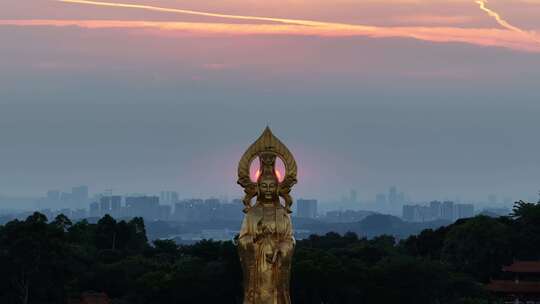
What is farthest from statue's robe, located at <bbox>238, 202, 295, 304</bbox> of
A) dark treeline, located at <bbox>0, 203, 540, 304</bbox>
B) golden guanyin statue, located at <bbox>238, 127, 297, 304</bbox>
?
dark treeline, located at <bbox>0, 203, 540, 304</bbox>

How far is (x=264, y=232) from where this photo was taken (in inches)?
1095

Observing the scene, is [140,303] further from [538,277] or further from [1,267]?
[538,277]

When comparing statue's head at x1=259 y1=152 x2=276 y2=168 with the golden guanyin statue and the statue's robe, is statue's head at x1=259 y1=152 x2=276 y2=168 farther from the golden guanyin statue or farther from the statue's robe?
the statue's robe

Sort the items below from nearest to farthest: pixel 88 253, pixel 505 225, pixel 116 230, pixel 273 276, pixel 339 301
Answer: pixel 273 276 → pixel 339 301 → pixel 88 253 → pixel 505 225 → pixel 116 230

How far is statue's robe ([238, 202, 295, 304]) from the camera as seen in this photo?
27.7 metres

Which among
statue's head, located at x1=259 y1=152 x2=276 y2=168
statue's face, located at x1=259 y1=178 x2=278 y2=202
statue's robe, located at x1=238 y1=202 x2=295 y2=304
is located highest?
statue's head, located at x1=259 y1=152 x2=276 y2=168

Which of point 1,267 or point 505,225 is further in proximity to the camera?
point 505,225

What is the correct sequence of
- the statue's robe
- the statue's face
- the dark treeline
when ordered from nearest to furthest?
the statue's robe → the statue's face → the dark treeline

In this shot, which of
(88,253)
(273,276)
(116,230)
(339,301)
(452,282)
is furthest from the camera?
(116,230)

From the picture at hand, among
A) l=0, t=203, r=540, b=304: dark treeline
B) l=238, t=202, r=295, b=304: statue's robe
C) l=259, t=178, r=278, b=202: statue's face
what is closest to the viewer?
l=238, t=202, r=295, b=304: statue's robe

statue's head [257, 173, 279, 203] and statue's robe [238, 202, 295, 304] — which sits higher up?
statue's head [257, 173, 279, 203]

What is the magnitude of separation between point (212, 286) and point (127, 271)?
6.14 meters

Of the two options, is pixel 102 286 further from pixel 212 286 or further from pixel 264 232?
pixel 264 232

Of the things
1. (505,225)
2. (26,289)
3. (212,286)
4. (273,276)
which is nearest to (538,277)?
(505,225)
